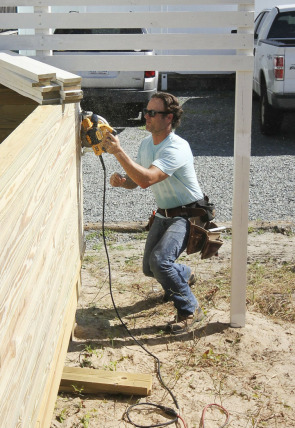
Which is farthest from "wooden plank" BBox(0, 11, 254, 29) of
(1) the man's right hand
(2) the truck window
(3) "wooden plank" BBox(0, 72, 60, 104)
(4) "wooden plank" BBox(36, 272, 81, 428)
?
(2) the truck window

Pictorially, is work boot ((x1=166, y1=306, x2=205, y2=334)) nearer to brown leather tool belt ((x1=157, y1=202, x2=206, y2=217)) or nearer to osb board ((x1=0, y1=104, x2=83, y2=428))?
brown leather tool belt ((x1=157, y1=202, x2=206, y2=217))

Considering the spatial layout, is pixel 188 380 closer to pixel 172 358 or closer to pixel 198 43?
pixel 172 358

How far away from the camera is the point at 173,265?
14.3 ft

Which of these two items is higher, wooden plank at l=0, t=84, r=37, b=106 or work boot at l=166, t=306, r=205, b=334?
Answer: wooden plank at l=0, t=84, r=37, b=106

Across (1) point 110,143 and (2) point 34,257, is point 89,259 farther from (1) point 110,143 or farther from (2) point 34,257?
(2) point 34,257

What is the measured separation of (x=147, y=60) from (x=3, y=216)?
8.15 feet

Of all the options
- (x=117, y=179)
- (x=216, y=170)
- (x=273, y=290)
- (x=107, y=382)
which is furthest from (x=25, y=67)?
(x=216, y=170)

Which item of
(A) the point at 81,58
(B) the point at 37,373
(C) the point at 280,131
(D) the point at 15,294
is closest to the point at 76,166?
(A) the point at 81,58

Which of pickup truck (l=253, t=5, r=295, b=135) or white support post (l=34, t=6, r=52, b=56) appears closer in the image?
white support post (l=34, t=6, r=52, b=56)

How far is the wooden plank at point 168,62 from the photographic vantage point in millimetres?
3984

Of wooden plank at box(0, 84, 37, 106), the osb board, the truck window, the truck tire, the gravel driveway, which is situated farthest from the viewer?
the truck window

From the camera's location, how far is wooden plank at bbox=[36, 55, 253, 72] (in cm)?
398

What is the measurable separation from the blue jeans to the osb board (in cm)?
83

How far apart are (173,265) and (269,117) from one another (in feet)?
21.0
